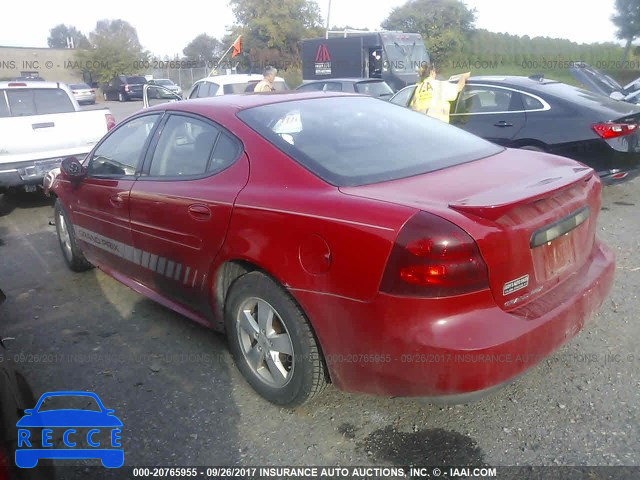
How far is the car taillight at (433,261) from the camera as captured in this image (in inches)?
86.8

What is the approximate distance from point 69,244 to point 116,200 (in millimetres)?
1465

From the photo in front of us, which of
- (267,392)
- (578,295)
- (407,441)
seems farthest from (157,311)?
(578,295)

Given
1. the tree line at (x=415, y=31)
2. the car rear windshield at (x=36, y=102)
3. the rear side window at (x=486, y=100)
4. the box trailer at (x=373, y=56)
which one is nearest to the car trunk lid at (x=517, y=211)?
the rear side window at (x=486, y=100)

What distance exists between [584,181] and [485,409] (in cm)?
122

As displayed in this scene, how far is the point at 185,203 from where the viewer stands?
3213 millimetres

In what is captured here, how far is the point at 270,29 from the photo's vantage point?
50.3 metres

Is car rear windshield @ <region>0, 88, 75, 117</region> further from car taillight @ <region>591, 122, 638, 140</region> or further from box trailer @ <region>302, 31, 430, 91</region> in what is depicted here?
box trailer @ <region>302, 31, 430, 91</region>

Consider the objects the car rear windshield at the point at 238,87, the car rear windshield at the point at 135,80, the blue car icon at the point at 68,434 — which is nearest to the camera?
the blue car icon at the point at 68,434

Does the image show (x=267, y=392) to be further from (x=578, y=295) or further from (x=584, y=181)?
(x=584, y=181)

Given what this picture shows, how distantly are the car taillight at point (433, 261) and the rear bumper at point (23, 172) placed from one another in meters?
6.30

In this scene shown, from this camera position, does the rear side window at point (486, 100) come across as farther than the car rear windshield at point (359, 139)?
Yes

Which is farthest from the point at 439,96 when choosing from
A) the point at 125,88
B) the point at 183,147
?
the point at 125,88

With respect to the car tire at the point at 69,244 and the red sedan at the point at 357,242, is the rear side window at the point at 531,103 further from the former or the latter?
the car tire at the point at 69,244

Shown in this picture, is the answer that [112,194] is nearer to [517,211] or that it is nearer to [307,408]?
[307,408]
